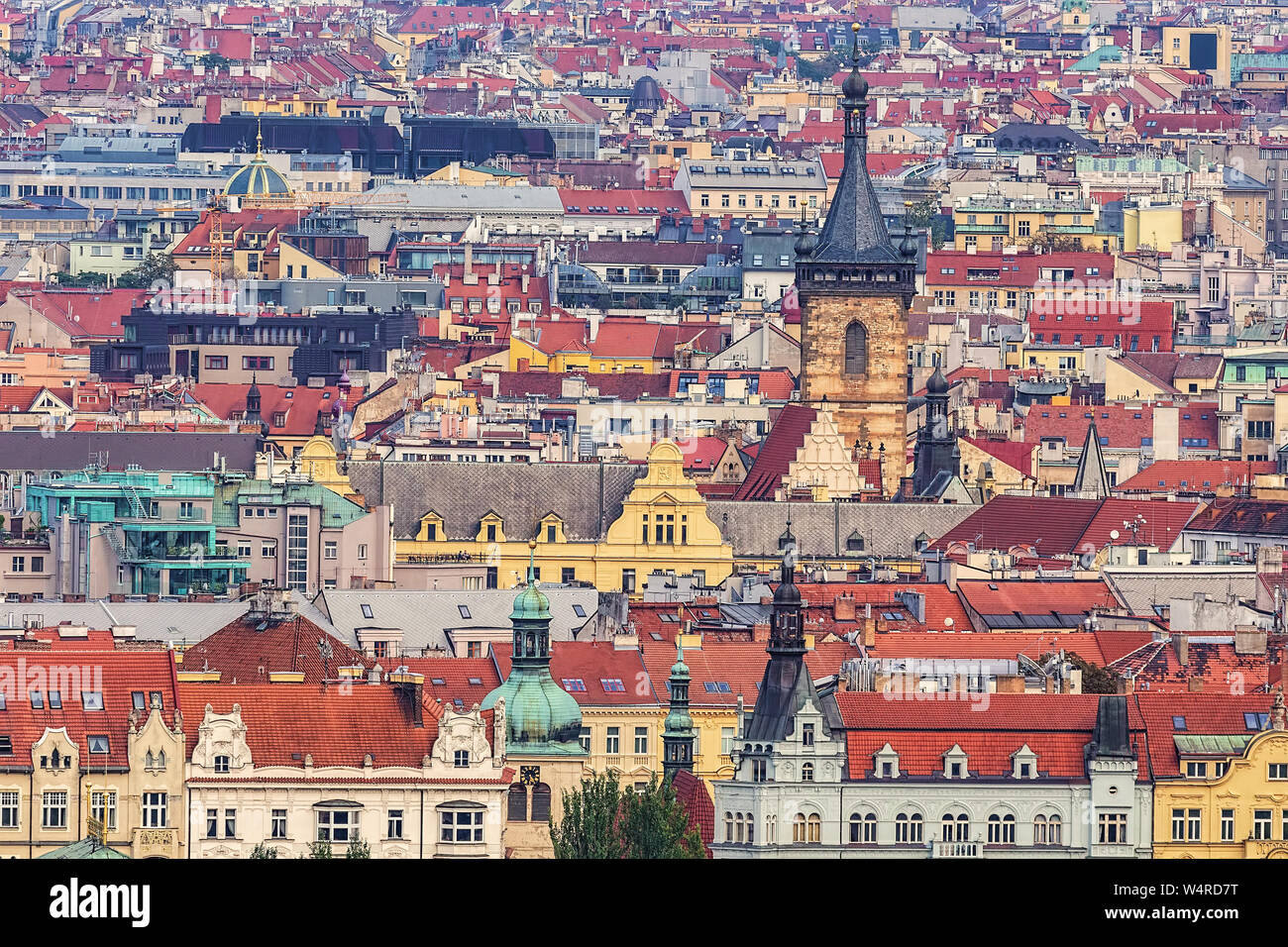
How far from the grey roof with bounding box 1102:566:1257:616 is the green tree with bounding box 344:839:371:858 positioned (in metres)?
28.8

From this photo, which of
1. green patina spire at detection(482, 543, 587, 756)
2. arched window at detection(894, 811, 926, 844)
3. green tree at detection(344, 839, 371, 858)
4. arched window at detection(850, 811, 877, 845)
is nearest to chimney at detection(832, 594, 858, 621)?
green patina spire at detection(482, 543, 587, 756)

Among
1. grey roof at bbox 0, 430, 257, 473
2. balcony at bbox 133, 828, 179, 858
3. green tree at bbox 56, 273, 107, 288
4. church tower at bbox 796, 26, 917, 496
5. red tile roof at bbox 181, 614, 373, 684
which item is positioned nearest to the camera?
balcony at bbox 133, 828, 179, 858

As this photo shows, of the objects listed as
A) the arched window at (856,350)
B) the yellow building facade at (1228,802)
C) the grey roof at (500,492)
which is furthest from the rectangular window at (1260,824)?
the arched window at (856,350)

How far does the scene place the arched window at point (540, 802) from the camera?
4469 centimetres

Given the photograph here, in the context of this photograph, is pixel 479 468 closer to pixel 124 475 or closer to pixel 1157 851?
pixel 124 475

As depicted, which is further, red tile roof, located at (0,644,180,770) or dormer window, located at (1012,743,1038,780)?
dormer window, located at (1012,743,1038,780)

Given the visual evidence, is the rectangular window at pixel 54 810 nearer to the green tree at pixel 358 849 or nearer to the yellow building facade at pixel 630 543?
the green tree at pixel 358 849

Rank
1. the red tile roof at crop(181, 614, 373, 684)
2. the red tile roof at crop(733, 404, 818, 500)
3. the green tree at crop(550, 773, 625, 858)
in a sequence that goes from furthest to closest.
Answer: the red tile roof at crop(733, 404, 818, 500) → the red tile roof at crop(181, 614, 373, 684) → the green tree at crop(550, 773, 625, 858)

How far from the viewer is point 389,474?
85062 millimetres

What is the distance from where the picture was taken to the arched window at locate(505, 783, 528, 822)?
43906 millimetres

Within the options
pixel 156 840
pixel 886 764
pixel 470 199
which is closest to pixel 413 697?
pixel 156 840

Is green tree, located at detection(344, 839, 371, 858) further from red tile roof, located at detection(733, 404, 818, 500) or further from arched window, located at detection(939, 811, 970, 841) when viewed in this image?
red tile roof, located at detection(733, 404, 818, 500)

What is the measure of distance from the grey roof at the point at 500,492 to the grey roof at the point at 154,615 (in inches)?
788
